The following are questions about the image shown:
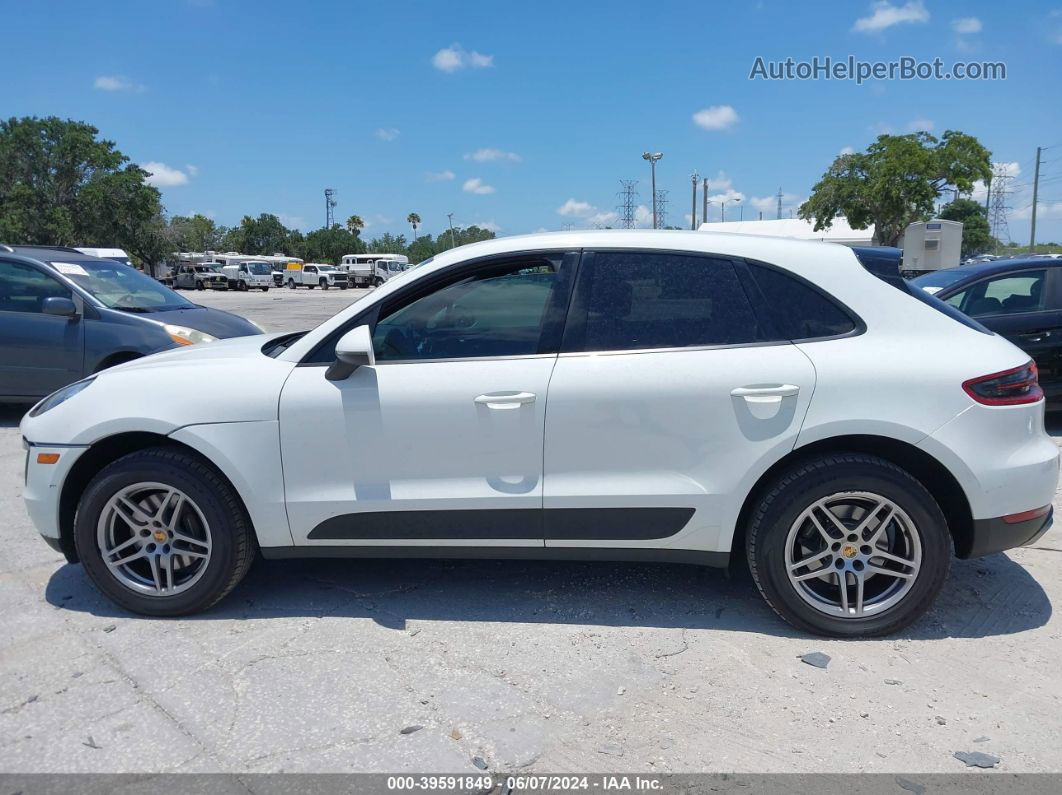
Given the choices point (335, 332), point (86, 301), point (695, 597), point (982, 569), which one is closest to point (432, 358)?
point (335, 332)

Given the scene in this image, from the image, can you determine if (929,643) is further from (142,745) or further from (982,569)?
(142,745)

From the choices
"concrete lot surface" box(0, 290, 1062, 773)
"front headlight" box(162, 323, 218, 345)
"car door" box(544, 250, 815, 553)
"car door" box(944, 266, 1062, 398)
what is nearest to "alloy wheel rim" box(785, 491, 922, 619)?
"concrete lot surface" box(0, 290, 1062, 773)

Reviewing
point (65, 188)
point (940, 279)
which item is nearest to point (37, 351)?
point (940, 279)

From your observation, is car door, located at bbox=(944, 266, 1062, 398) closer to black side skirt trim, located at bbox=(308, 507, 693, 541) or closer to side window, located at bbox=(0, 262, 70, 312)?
black side skirt trim, located at bbox=(308, 507, 693, 541)

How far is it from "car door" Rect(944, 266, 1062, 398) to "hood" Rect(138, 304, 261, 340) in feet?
22.8

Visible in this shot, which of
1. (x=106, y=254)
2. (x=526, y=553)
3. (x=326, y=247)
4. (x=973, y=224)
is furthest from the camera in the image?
(x=326, y=247)

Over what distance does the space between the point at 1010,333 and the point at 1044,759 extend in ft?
17.4

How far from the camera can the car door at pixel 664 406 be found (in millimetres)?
3238

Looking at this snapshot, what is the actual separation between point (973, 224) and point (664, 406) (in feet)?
330

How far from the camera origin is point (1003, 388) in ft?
10.5

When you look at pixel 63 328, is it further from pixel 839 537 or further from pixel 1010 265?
pixel 1010 265

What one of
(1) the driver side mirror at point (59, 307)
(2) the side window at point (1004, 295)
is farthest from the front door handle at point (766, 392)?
(1) the driver side mirror at point (59, 307)

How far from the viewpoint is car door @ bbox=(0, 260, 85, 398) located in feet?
24.1

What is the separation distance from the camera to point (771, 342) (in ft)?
10.8
